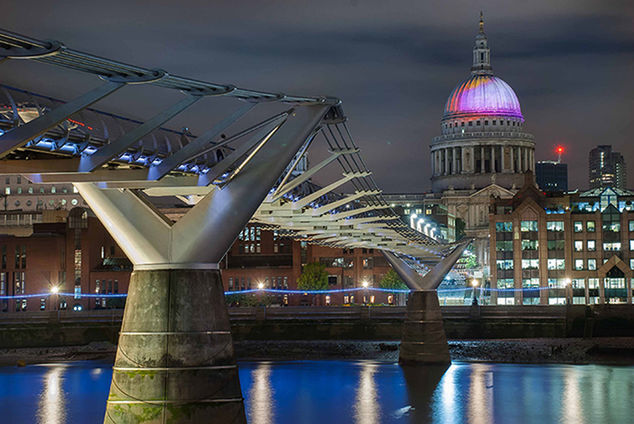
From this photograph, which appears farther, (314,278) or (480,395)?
(314,278)

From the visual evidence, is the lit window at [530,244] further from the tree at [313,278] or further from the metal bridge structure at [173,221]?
the metal bridge structure at [173,221]

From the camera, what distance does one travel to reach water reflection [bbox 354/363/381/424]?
154 ft

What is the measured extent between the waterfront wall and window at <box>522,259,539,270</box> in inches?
1333

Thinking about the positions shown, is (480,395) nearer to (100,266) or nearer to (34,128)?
(34,128)

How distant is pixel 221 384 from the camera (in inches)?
1034

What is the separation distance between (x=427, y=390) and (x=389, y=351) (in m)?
23.7

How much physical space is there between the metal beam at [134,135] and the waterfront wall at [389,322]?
63.3 meters

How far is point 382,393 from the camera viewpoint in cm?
5547

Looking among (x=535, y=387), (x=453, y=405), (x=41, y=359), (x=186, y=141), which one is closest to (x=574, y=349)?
(x=535, y=387)

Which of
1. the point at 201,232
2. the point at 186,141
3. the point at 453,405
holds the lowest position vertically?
the point at 453,405

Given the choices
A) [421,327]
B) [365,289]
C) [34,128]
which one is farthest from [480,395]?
[365,289]

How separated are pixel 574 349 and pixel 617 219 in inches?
1787

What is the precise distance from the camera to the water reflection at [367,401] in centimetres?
4703

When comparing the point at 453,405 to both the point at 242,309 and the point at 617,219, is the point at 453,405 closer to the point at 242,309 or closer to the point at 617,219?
the point at 242,309
